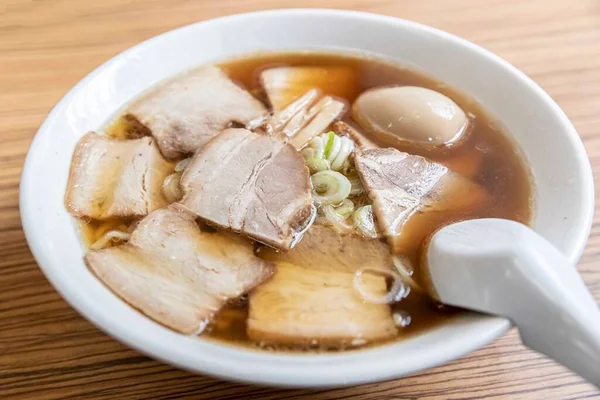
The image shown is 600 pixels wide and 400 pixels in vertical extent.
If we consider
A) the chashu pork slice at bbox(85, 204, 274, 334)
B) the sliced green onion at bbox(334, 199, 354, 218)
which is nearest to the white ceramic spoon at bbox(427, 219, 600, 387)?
the sliced green onion at bbox(334, 199, 354, 218)

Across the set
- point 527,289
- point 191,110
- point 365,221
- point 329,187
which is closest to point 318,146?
point 329,187

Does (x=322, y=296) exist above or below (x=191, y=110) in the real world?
below

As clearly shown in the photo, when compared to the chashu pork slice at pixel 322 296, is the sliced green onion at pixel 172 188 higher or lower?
higher

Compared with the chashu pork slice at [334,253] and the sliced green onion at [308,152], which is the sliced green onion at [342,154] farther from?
the chashu pork slice at [334,253]

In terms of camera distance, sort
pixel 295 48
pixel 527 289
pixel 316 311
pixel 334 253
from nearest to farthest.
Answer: pixel 527 289 → pixel 316 311 → pixel 334 253 → pixel 295 48

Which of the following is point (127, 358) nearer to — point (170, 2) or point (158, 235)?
point (158, 235)

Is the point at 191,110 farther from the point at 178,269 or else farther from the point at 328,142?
the point at 178,269

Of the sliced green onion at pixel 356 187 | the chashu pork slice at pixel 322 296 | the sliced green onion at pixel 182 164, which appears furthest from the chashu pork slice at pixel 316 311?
the sliced green onion at pixel 182 164

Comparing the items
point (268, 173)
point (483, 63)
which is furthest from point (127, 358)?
point (483, 63)
